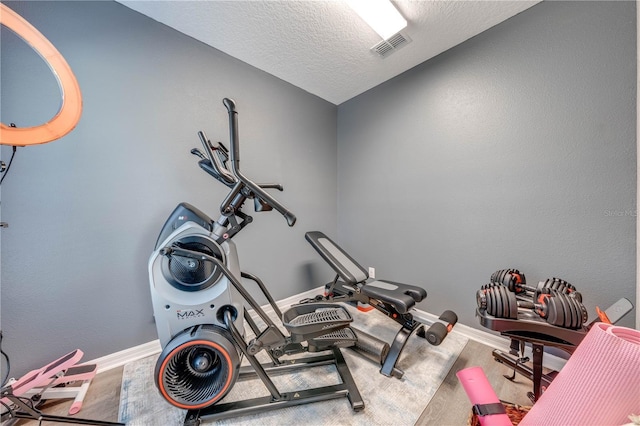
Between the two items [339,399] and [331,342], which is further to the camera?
[331,342]

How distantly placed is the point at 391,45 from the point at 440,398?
2.62 m

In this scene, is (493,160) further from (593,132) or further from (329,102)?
(329,102)

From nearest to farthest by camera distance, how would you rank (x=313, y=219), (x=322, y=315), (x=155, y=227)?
(x=322, y=315), (x=155, y=227), (x=313, y=219)

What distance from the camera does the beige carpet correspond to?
1.12 metres

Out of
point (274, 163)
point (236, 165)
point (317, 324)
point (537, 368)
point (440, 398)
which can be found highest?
point (274, 163)

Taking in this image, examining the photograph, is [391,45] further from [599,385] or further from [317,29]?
[599,385]

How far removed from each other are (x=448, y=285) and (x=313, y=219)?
1560mm

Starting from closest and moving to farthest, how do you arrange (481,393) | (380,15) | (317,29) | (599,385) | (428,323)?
(599,385) → (481,393) → (380,15) → (317,29) → (428,323)

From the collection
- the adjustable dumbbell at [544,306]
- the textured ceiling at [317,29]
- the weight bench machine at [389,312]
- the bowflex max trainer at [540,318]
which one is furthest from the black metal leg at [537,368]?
the textured ceiling at [317,29]

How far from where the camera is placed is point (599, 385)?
0.46 metres

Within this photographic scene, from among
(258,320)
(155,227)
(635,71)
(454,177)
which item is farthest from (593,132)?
(155,227)

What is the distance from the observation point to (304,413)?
1.15 metres

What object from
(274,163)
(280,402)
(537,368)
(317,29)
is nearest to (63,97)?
(274,163)

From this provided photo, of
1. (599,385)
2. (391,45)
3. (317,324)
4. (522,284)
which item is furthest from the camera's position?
(391,45)
